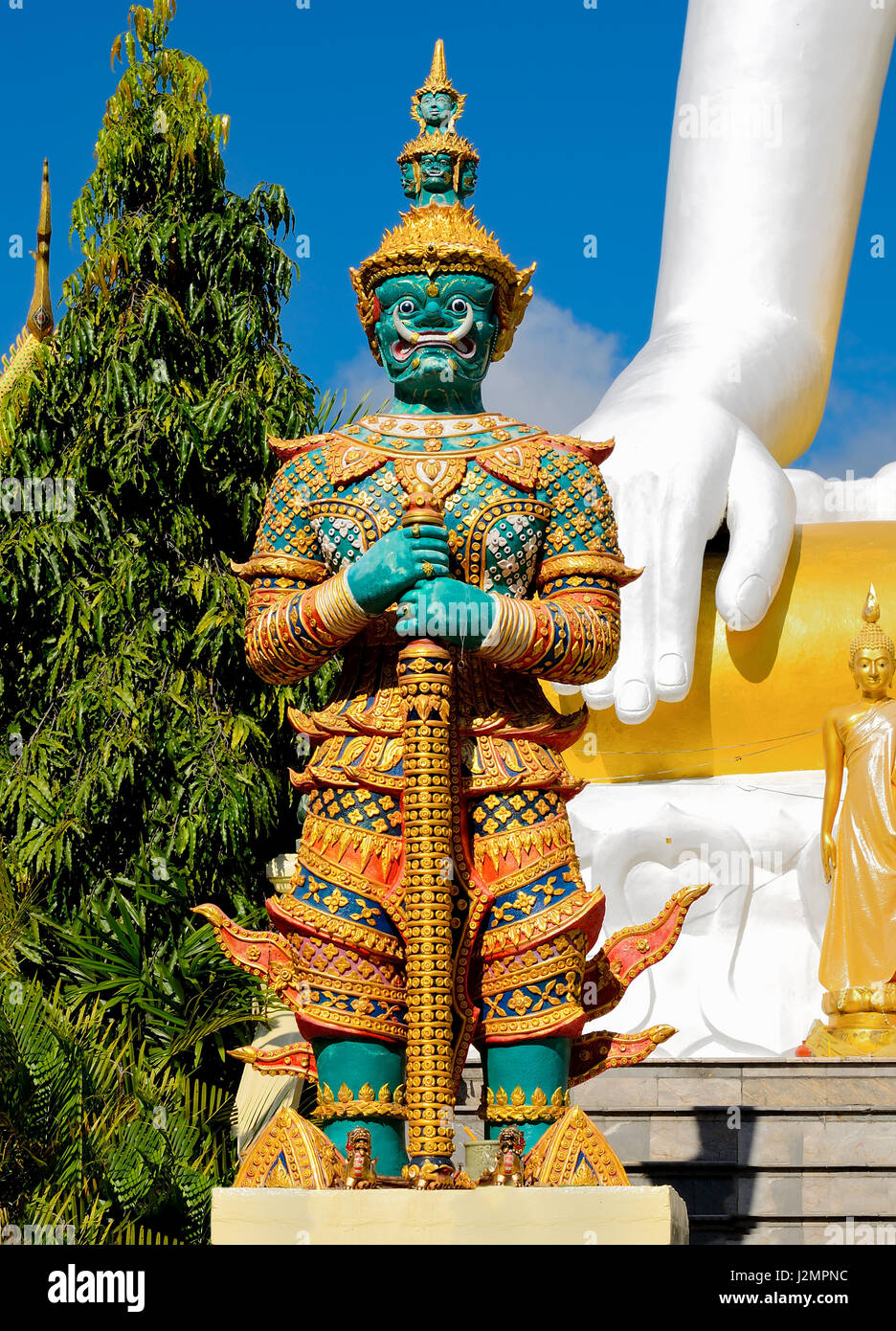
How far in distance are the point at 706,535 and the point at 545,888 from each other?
474 cm

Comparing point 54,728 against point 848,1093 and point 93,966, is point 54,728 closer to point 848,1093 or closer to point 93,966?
point 93,966

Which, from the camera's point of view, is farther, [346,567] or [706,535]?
[706,535]

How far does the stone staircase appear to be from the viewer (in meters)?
5.73

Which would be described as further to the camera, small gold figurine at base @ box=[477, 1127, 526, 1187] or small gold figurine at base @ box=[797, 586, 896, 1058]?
small gold figurine at base @ box=[797, 586, 896, 1058]

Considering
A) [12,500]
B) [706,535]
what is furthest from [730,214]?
[12,500]

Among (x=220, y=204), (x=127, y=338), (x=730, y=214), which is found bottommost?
(x=127, y=338)

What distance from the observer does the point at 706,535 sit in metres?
8.89

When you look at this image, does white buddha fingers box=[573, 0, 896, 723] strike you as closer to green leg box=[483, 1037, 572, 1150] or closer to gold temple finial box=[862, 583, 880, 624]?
gold temple finial box=[862, 583, 880, 624]

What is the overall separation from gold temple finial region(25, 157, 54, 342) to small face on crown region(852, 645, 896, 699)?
433cm

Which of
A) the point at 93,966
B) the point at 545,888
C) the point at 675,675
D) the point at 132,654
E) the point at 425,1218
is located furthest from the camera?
the point at 675,675

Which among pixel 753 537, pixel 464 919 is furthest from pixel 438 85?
pixel 753 537

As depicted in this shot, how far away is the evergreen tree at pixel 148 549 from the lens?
7.74m

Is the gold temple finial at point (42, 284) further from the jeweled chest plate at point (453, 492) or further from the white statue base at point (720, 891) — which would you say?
the jeweled chest plate at point (453, 492)

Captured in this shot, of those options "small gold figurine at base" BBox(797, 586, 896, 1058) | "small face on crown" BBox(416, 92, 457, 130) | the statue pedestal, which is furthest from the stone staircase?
"small face on crown" BBox(416, 92, 457, 130)
